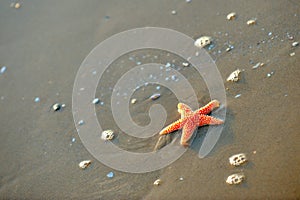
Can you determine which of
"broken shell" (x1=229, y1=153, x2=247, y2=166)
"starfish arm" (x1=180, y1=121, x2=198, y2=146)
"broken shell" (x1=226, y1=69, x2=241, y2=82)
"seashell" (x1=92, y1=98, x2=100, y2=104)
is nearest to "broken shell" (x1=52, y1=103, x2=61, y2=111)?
"seashell" (x1=92, y1=98, x2=100, y2=104)

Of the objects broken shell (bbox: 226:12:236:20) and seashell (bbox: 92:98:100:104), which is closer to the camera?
seashell (bbox: 92:98:100:104)

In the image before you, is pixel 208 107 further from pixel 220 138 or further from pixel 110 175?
pixel 110 175

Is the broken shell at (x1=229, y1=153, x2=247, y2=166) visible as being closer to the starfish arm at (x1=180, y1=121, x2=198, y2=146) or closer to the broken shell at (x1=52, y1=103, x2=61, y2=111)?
the starfish arm at (x1=180, y1=121, x2=198, y2=146)

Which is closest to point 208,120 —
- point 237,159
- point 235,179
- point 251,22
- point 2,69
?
point 237,159

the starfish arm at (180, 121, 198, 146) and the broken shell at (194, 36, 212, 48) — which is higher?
the broken shell at (194, 36, 212, 48)

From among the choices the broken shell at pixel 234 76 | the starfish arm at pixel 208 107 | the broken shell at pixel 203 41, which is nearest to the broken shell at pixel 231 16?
the broken shell at pixel 203 41

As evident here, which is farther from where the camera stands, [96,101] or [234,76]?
[96,101]
